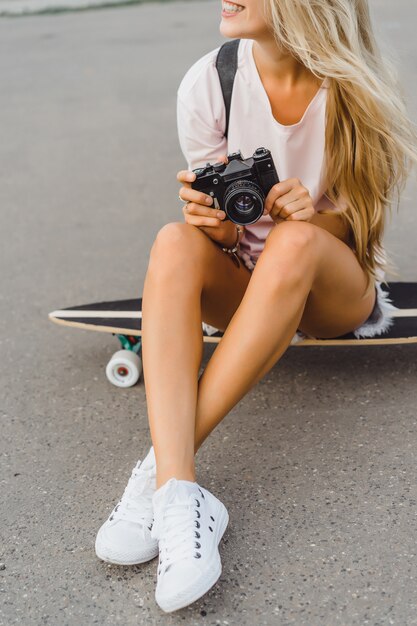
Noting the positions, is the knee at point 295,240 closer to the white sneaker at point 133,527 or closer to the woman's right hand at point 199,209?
the woman's right hand at point 199,209

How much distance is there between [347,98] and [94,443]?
123 cm

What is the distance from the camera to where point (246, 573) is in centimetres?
211

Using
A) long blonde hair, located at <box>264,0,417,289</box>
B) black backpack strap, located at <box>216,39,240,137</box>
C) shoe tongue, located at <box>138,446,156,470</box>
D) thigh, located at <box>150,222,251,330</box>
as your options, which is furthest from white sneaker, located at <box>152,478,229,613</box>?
black backpack strap, located at <box>216,39,240,137</box>

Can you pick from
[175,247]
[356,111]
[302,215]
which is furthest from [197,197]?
[356,111]

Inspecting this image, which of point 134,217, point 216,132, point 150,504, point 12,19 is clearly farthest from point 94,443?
point 12,19

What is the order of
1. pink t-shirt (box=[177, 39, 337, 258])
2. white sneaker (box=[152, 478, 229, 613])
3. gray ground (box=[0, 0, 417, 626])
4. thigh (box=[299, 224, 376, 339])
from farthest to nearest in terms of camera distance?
pink t-shirt (box=[177, 39, 337, 258]) < thigh (box=[299, 224, 376, 339]) < gray ground (box=[0, 0, 417, 626]) < white sneaker (box=[152, 478, 229, 613])

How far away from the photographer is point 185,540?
2025 mm

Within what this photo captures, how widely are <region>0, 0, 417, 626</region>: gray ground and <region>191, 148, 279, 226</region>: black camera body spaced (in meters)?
0.57

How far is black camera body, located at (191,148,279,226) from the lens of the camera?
7.88 ft

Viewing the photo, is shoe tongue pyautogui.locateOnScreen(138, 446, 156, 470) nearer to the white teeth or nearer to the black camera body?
the black camera body

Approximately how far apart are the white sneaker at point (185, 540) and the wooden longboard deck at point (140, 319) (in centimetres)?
78

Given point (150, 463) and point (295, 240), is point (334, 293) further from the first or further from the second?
point (150, 463)

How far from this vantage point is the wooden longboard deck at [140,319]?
9.14ft

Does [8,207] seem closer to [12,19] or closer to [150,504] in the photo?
[150,504]
